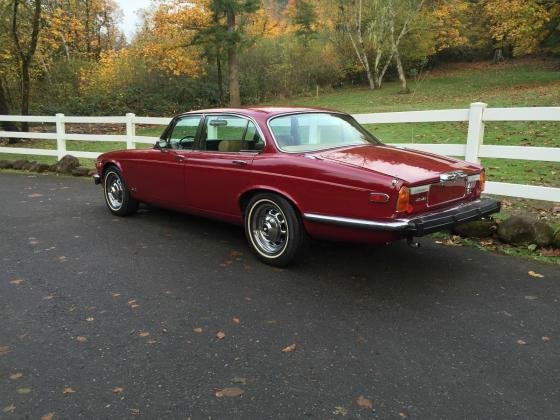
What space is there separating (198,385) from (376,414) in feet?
3.43

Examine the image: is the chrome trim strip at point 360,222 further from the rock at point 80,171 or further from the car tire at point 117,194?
the rock at point 80,171

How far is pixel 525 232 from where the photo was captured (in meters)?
5.33

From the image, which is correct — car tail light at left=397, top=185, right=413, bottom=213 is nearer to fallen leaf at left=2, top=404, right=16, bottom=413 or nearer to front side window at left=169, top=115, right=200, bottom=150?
front side window at left=169, top=115, right=200, bottom=150

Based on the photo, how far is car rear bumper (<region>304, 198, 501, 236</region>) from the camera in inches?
156

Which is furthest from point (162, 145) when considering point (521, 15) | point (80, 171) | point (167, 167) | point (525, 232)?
point (521, 15)

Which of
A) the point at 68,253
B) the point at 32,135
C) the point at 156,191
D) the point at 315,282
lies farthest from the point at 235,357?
the point at 32,135

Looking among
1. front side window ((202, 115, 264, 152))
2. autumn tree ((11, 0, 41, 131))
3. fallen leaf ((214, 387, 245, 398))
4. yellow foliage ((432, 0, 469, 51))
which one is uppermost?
yellow foliage ((432, 0, 469, 51))

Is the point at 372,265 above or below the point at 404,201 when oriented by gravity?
below

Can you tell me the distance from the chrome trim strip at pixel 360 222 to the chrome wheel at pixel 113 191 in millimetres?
3692

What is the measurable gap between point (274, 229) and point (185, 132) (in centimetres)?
201

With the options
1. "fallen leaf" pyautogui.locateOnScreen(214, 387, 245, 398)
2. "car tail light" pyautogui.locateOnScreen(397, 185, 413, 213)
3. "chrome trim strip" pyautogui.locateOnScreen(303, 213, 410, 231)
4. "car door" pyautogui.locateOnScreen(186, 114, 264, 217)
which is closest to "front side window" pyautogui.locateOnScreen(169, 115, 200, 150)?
"car door" pyautogui.locateOnScreen(186, 114, 264, 217)

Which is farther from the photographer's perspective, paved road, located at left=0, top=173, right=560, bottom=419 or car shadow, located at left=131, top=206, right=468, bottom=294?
car shadow, located at left=131, top=206, right=468, bottom=294

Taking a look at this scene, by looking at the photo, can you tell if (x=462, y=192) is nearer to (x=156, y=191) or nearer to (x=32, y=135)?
(x=156, y=191)

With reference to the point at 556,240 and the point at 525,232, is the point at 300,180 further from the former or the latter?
the point at 556,240
